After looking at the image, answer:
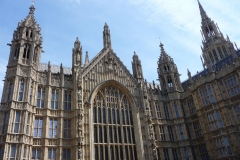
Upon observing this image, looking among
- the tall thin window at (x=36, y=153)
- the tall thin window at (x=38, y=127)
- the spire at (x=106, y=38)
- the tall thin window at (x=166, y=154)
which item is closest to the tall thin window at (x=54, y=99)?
the tall thin window at (x=38, y=127)

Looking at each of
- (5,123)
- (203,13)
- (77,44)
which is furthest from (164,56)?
(203,13)

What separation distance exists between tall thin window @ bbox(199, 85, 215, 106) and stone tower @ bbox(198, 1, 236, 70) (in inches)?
1129

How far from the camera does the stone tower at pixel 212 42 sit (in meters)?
62.7

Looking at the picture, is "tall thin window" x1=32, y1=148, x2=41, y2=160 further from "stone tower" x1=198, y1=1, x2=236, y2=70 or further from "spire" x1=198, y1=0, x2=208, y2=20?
"spire" x1=198, y1=0, x2=208, y2=20

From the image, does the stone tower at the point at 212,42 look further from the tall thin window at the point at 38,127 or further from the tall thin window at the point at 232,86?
the tall thin window at the point at 38,127

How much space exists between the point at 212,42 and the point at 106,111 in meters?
47.5

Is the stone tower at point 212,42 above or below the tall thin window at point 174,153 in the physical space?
above

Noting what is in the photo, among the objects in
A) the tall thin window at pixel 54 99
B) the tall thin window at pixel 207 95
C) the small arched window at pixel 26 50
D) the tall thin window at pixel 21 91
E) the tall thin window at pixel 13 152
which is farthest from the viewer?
the tall thin window at pixel 207 95

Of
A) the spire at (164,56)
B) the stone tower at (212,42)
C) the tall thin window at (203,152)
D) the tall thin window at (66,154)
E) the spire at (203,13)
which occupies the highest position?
the spire at (203,13)

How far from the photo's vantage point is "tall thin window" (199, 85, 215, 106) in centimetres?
3384

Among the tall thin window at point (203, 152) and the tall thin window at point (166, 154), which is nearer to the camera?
the tall thin window at point (203, 152)

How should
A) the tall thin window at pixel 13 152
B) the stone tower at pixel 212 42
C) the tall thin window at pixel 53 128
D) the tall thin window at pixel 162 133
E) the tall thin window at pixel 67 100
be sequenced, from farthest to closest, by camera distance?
the stone tower at pixel 212 42
the tall thin window at pixel 162 133
the tall thin window at pixel 67 100
the tall thin window at pixel 53 128
the tall thin window at pixel 13 152

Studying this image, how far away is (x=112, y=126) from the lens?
3156 centimetres

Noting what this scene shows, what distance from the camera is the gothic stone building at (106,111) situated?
86.6 ft
